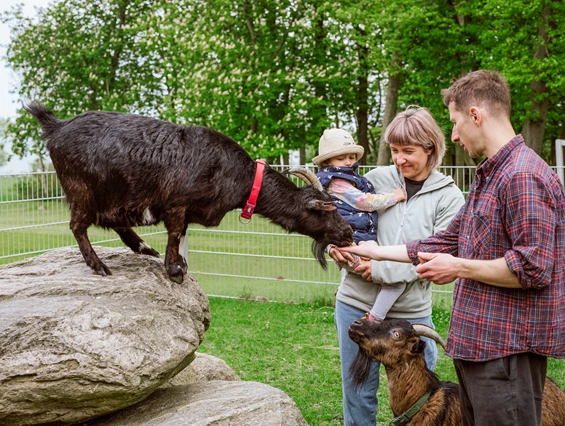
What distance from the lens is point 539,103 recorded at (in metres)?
17.5

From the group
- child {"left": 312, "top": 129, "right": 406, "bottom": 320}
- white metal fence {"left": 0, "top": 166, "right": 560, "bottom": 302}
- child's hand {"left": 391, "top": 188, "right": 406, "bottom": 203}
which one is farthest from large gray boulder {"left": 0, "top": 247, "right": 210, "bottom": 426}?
white metal fence {"left": 0, "top": 166, "right": 560, "bottom": 302}

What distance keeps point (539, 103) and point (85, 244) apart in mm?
15744

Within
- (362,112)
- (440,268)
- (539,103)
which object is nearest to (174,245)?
(440,268)

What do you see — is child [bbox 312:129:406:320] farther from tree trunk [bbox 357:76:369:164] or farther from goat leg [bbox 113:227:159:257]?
tree trunk [bbox 357:76:369:164]

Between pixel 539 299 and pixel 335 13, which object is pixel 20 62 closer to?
pixel 335 13

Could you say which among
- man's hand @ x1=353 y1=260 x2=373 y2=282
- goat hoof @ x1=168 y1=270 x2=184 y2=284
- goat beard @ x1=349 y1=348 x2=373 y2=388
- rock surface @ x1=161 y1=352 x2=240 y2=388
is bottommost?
rock surface @ x1=161 y1=352 x2=240 y2=388

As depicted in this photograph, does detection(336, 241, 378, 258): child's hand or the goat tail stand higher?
the goat tail

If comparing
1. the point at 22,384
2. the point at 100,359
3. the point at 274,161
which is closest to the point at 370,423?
the point at 100,359

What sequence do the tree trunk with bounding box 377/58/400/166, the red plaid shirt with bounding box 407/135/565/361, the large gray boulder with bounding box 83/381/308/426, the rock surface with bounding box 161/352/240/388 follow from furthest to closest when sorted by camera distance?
the tree trunk with bounding box 377/58/400/166 < the rock surface with bounding box 161/352/240/388 < the large gray boulder with bounding box 83/381/308/426 < the red plaid shirt with bounding box 407/135/565/361

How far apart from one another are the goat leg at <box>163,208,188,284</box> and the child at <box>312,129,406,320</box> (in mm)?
855

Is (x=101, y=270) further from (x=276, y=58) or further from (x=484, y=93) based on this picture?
(x=276, y=58)

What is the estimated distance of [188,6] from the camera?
64.3ft

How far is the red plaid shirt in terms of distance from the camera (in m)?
2.50

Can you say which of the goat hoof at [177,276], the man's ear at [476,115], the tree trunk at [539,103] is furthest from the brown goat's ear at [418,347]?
the tree trunk at [539,103]
